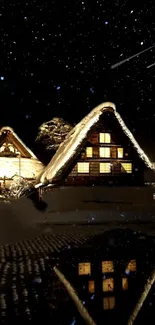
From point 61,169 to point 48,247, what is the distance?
850 centimetres

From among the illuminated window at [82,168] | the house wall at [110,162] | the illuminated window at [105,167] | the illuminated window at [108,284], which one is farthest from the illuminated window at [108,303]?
the illuminated window at [105,167]

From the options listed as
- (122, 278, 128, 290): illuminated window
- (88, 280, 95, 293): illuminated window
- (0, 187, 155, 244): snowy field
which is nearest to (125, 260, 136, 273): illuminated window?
(122, 278, 128, 290): illuminated window

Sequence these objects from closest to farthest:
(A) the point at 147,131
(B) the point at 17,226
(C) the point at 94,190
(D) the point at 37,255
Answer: (D) the point at 37,255, (B) the point at 17,226, (C) the point at 94,190, (A) the point at 147,131

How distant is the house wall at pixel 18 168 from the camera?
22.0 m

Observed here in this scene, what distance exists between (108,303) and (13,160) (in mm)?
18634

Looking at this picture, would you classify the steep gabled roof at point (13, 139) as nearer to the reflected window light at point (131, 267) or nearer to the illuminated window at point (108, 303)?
the reflected window light at point (131, 267)

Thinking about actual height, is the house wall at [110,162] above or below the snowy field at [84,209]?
above

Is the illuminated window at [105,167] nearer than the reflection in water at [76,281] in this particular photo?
No

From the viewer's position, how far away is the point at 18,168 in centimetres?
A: 2216

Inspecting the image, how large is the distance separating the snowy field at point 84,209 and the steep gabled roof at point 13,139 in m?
4.98

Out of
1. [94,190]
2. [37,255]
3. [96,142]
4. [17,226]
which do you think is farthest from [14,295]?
[96,142]

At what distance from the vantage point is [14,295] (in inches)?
189

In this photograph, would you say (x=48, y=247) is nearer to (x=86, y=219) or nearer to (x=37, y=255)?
(x=37, y=255)

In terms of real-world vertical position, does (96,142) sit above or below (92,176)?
above
